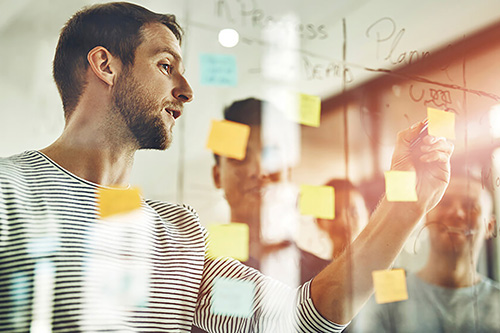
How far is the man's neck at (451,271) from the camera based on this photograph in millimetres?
1301

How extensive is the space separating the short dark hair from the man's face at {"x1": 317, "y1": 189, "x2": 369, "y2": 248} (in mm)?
627

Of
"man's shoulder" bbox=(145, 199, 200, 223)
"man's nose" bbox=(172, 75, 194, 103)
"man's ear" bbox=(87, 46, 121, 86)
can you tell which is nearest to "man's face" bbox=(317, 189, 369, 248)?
"man's shoulder" bbox=(145, 199, 200, 223)

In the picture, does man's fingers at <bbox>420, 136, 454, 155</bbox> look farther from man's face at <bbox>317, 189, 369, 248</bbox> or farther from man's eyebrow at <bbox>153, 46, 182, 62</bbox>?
man's eyebrow at <bbox>153, 46, 182, 62</bbox>

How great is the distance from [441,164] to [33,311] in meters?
1.05

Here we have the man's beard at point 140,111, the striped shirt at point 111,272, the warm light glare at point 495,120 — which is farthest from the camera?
the warm light glare at point 495,120

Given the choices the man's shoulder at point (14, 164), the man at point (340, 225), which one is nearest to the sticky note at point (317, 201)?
the man at point (340, 225)

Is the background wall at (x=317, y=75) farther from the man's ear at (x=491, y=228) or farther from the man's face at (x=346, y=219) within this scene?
the man's ear at (x=491, y=228)

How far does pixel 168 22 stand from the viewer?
0.99m

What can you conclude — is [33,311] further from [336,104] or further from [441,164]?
[441,164]

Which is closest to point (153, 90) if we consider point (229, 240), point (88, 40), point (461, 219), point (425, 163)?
point (88, 40)

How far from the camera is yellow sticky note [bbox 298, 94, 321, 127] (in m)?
1.15

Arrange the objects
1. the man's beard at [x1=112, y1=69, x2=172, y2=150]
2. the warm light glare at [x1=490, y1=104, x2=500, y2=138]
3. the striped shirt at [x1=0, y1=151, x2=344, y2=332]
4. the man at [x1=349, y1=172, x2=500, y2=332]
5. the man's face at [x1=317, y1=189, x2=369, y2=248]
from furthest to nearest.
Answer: the warm light glare at [x1=490, y1=104, x2=500, y2=138], the man at [x1=349, y1=172, x2=500, y2=332], the man's face at [x1=317, y1=189, x2=369, y2=248], the man's beard at [x1=112, y1=69, x2=172, y2=150], the striped shirt at [x1=0, y1=151, x2=344, y2=332]

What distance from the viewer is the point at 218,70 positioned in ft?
3.41

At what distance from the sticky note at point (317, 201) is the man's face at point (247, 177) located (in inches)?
3.2
